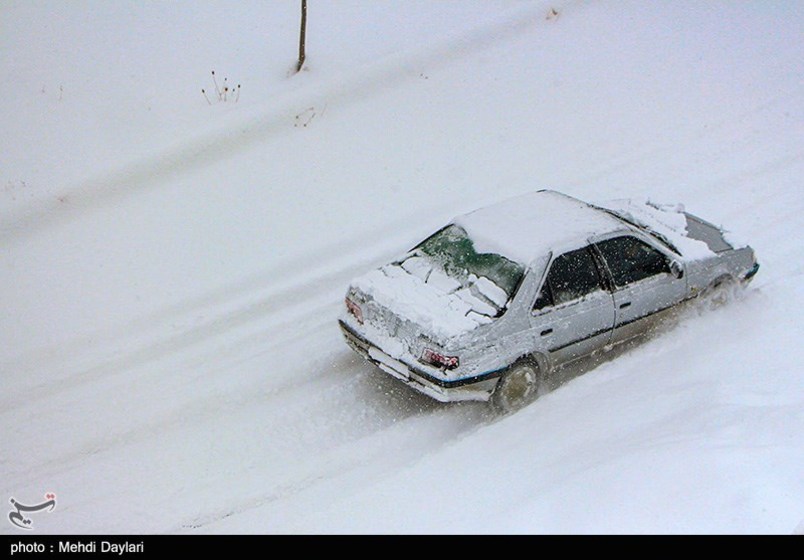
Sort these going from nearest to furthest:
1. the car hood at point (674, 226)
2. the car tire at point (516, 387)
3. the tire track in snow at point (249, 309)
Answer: the car tire at point (516, 387) → the tire track in snow at point (249, 309) → the car hood at point (674, 226)

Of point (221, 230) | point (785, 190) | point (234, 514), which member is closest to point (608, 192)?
point (785, 190)

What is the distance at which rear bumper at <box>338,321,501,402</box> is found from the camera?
23.7 feet

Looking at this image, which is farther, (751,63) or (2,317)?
(751,63)

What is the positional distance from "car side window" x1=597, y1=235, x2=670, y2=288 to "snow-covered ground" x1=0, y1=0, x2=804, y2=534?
32.1 inches

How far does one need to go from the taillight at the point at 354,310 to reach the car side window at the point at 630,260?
2.32 metres

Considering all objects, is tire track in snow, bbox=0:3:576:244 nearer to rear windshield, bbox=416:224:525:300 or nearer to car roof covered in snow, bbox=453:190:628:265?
rear windshield, bbox=416:224:525:300

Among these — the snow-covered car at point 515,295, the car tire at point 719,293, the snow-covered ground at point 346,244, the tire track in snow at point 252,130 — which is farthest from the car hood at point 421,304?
the tire track in snow at point 252,130

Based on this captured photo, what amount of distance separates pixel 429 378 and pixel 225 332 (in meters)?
2.59

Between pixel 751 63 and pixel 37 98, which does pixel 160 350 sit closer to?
pixel 37 98

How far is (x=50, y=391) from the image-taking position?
788cm

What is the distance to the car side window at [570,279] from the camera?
7684mm

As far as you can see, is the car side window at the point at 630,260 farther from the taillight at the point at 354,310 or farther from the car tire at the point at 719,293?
the taillight at the point at 354,310

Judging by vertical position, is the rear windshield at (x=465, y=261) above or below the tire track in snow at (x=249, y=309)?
above

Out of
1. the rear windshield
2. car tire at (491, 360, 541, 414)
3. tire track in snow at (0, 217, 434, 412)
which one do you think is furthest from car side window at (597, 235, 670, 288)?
tire track in snow at (0, 217, 434, 412)
